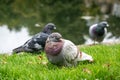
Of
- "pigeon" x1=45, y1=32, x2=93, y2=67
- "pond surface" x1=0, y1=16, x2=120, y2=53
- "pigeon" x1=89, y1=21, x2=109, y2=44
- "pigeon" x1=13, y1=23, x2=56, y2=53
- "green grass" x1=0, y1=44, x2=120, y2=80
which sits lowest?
"green grass" x1=0, y1=44, x2=120, y2=80

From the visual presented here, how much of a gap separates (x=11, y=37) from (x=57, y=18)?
6133mm

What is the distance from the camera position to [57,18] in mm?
25031

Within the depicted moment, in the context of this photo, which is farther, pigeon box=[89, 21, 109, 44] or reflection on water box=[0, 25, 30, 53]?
reflection on water box=[0, 25, 30, 53]

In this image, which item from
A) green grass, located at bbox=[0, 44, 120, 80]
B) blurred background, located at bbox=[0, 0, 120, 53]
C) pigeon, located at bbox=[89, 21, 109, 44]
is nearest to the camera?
green grass, located at bbox=[0, 44, 120, 80]

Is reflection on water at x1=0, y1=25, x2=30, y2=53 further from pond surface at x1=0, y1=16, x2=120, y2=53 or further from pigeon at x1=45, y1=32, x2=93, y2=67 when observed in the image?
pigeon at x1=45, y1=32, x2=93, y2=67

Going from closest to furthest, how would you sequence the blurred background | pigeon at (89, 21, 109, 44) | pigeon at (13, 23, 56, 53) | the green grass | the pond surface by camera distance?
1. the green grass
2. pigeon at (13, 23, 56, 53)
3. pigeon at (89, 21, 109, 44)
4. the pond surface
5. the blurred background

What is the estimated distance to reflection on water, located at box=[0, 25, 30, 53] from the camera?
57.2 feet

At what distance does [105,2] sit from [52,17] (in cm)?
678

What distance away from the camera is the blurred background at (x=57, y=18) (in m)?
19.6

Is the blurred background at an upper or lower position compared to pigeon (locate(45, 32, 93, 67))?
upper

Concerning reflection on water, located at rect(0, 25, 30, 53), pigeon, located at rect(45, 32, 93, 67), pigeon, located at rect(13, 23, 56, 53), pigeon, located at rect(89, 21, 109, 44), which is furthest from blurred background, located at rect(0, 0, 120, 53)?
pigeon, located at rect(45, 32, 93, 67)

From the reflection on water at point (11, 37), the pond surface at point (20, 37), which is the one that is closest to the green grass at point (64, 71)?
the reflection on water at point (11, 37)

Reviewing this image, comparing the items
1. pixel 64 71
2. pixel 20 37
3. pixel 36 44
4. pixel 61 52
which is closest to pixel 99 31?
pixel 36 44

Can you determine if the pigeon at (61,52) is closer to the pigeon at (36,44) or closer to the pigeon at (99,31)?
the pigeon at (36,44)
